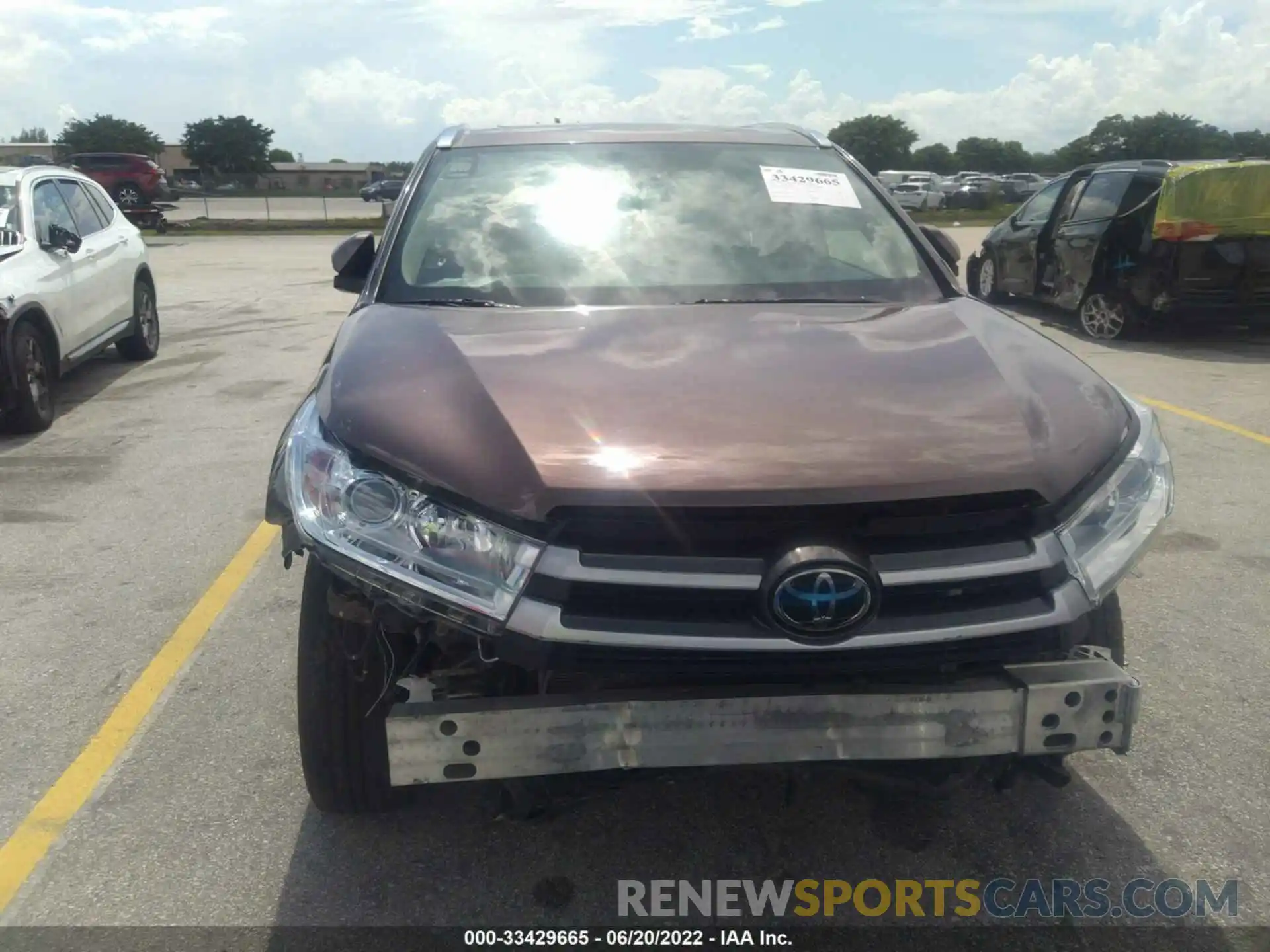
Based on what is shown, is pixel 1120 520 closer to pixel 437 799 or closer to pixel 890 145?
pixel 437 799

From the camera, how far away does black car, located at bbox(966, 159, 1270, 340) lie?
981 centimetres

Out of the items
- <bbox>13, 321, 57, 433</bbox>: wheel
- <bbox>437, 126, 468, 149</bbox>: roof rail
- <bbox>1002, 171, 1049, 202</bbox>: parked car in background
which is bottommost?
<bbox>1002, 171, 1049, 202</bbox>: parked car in background

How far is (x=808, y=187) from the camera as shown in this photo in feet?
12.4

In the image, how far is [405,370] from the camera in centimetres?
256

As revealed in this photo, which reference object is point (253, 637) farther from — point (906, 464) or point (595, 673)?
point (906, 464)

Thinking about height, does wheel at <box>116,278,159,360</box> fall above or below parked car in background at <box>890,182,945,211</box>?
above

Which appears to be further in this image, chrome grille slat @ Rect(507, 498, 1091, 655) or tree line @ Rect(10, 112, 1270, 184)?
tree line @ Rect(10, 112, 1270, 184)

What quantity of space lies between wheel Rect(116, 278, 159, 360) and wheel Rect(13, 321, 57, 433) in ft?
7.35

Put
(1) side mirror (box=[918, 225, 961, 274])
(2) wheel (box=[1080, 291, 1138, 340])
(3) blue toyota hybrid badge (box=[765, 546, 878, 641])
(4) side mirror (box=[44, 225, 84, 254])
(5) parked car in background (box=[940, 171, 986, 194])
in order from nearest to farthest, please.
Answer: (3) blue toyota hybrid badge (box=[765, 546, 878, 641]), (1) side mirror (box=[918, 225, 961, 274]), (4) side mirror (box=[44, 225, 84, 254]), (2) wheel (box=[1080, 291, 1138, 340]), (5) parked car in background (box=[940, 171, 986, 194])

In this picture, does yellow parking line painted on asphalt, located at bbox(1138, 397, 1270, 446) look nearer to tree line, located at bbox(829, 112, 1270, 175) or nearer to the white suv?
the white suv

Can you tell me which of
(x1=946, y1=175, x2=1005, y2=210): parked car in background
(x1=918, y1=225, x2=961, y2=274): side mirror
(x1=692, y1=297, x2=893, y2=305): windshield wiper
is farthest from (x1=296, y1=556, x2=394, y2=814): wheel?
(x1=946, y1=175, x2=1005, y2=210): parked car in background

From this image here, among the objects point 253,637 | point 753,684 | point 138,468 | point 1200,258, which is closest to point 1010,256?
point 1200,258

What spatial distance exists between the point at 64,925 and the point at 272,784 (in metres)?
0.65

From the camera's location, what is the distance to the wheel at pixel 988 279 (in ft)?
42.8
